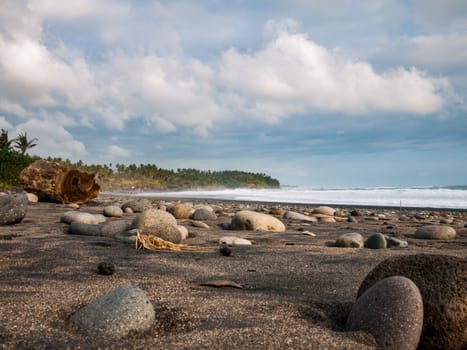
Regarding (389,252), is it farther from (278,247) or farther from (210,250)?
(210,250)

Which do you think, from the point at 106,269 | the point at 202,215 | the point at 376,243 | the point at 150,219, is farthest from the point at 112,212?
the point at 106,269

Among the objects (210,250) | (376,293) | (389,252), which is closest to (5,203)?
(210,250)

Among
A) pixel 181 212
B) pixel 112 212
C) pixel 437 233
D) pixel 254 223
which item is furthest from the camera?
pixel 181 212

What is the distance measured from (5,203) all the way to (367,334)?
6.17m

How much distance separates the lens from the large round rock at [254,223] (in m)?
7.71

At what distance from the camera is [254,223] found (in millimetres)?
7719

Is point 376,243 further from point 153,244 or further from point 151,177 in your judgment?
point 151,177

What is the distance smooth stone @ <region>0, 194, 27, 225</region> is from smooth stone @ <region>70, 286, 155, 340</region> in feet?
16.1

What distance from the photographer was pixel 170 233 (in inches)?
205

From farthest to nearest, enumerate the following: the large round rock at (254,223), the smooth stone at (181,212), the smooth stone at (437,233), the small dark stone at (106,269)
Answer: the smooth stone at (181,212) < the large round rock at (254,223) < the smooth stone at (437,233) < the small dark stone at (106,269)

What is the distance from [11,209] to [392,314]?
20.3 feet

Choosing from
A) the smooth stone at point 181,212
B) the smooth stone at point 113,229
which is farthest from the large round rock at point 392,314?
the smooth stone at point 181,212

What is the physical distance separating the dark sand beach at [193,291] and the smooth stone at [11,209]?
933 millimetres

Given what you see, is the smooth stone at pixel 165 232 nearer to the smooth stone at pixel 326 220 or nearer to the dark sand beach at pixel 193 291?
the dark sand beach at pixel 193 291
